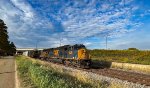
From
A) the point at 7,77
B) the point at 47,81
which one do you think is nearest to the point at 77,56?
the point at 7,77

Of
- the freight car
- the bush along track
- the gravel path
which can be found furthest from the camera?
the freight car

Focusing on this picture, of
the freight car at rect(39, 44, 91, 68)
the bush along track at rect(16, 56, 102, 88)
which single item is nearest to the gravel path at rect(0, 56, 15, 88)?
the bush along track at rect(16, 56, 102, 88)

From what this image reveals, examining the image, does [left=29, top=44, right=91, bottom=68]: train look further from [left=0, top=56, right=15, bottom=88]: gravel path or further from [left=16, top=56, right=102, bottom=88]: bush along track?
[left=16, top=56, right=102, bottom=88]: bush along track

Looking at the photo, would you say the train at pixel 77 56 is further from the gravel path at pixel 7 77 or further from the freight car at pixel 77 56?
the gravel path at pixel 7 77

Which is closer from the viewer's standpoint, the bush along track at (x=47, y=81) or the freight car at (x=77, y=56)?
the bush along track at (x=47, y=81)

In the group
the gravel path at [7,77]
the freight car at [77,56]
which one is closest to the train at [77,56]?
the freight car at [77,56]

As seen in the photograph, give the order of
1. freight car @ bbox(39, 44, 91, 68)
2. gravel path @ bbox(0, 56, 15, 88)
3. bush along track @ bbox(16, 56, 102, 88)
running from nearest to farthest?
bush along track @ bbox(16, 56, 102, 88) → gravel path @ bbox(0, 56, 15, 88) → freight car @ bbox(39, 44, 91, 68)

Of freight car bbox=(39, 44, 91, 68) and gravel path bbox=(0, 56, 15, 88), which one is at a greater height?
freight car bbox=(39, 44, 91, 68)

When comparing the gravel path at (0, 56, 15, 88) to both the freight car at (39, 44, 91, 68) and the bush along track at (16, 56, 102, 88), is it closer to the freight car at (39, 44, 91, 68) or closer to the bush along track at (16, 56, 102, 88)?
the bush along track at (16, 56, 102, 88)

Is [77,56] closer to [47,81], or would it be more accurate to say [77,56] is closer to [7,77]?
[7,77]

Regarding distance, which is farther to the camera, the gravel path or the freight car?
the freight car

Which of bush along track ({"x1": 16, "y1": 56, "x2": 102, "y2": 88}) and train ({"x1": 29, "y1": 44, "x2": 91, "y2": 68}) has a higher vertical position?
train ({"x1": 29, "y1": 44, "x2": 91, "y2": 68})

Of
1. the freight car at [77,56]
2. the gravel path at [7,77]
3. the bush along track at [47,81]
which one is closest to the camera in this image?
the bush along track at [47,81]

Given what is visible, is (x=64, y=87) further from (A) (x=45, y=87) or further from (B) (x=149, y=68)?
(B) (x=149, y=68)
